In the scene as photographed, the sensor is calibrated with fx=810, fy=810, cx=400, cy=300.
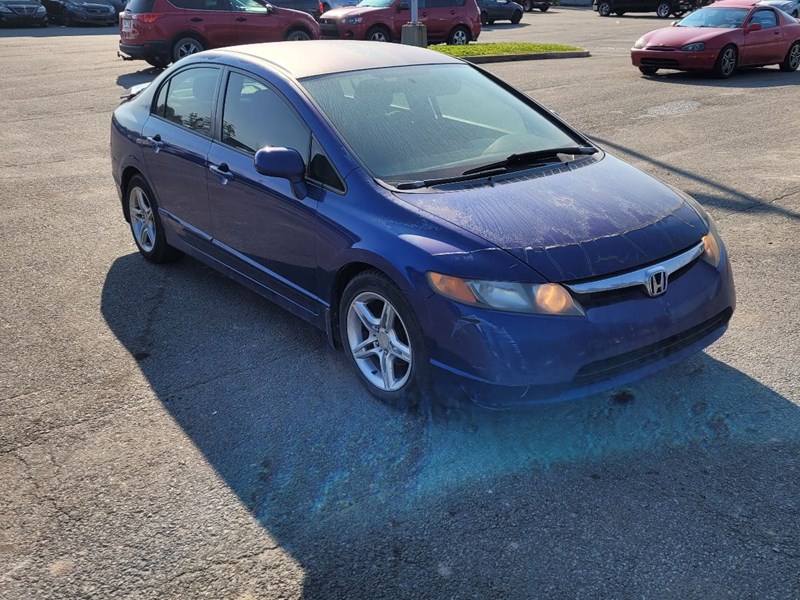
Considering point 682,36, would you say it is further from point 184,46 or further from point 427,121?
point 427,121

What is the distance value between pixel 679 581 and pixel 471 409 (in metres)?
1.24

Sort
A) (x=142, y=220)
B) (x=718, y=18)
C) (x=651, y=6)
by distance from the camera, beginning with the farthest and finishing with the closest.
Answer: (x=651, y=6) → (x=718, y=18) → (x=142, y=220)

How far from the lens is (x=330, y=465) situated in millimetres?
3561

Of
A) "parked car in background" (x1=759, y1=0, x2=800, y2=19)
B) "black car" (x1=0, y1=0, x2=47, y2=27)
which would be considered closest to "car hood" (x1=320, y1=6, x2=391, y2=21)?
"black car" (x1=0, y1=0, x2=47, y2=27)

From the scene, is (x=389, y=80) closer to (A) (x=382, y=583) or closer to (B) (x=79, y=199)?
(A) (x=382, y=583)

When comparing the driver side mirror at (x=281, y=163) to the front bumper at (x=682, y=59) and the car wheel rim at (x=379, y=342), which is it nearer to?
the car wheel rim at (x=379, y=342)

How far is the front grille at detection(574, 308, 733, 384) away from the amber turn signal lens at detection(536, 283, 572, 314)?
0.89 feet

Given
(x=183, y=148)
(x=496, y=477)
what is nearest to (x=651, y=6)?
(x=183, y=148)

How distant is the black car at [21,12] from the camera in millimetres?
27156

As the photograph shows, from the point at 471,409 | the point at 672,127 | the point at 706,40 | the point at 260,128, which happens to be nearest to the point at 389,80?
the point at 260,128

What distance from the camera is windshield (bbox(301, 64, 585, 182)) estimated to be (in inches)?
167

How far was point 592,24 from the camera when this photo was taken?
31.7 m

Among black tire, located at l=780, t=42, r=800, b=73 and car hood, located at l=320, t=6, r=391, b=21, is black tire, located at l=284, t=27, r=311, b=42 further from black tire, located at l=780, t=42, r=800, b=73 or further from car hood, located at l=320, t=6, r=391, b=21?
black tire, located at l=780, t=42, r=800, b=73

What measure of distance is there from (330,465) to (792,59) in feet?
53.9
